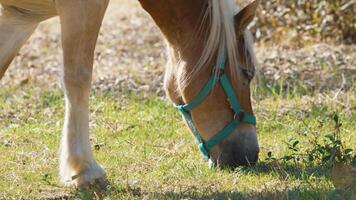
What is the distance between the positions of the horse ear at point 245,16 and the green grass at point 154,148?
786 mm

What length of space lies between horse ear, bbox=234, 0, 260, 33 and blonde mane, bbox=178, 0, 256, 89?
3cm

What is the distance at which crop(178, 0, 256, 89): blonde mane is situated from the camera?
4.66 m

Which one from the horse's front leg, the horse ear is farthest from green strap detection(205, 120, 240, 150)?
the horse's front leg

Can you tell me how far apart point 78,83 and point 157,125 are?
5.63 feet

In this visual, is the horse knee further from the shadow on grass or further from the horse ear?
the horse ear

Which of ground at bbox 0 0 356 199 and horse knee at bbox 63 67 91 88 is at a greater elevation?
horse knee at bbox 63 67 91 88

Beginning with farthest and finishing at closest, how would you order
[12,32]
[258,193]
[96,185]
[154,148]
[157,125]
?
[157,125] < [154,148] < [12,32] < [96,185] < [258,193]

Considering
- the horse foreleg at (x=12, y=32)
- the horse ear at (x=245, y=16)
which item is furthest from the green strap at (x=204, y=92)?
the horse foreleg at (x=12, y=32)

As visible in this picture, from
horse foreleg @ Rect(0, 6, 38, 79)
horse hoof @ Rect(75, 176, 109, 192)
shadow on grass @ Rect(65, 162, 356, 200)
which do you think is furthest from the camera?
horse foreleg @ Rect(0, 6, 38, 79)

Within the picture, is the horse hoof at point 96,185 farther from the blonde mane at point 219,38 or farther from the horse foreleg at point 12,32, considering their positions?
the horse foreleg at point 12,32

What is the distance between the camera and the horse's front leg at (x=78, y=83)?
436cm

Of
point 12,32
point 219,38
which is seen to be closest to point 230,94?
point 219,38

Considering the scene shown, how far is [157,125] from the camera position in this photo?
19.9ft

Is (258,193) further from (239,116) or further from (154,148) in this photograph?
(154,148)
